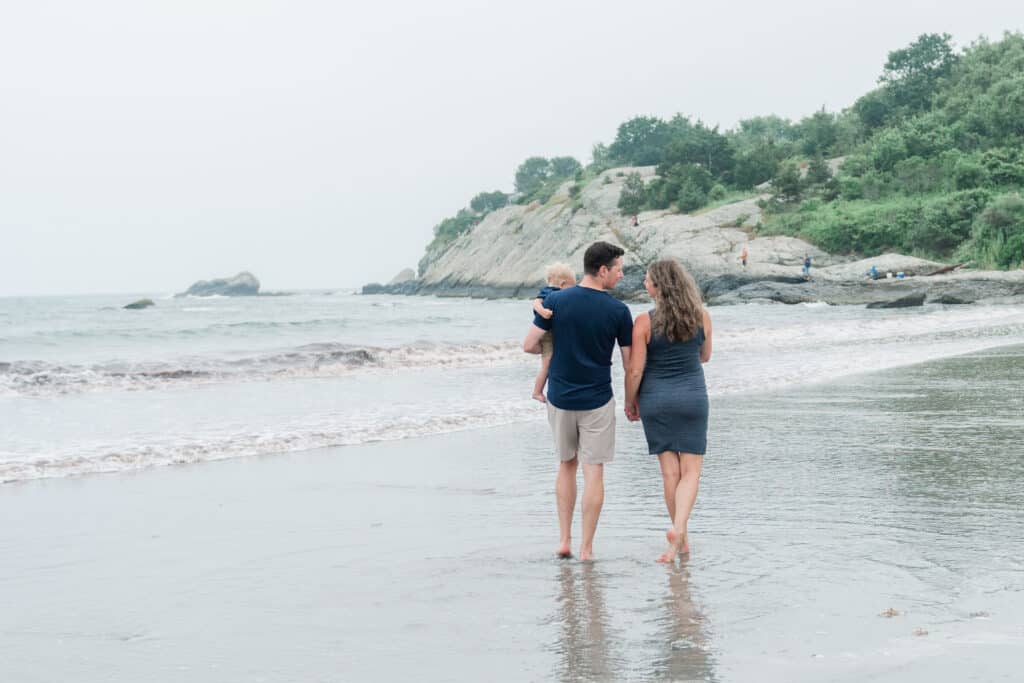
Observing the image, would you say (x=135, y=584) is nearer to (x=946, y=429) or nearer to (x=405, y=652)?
(x=405, y=652)

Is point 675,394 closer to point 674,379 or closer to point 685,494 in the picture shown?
point 674,379

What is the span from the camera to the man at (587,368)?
19.8ft

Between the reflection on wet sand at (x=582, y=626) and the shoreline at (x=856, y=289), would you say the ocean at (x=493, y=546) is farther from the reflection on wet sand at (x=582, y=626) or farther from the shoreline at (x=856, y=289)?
the shoreline at (x=856, y=289)

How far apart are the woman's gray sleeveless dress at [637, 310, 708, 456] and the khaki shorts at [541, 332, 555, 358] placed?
60 centimetres

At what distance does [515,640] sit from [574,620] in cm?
39

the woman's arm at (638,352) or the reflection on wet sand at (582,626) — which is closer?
the reflection on wet sand at (582,626)

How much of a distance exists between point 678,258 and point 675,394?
49.5 metres

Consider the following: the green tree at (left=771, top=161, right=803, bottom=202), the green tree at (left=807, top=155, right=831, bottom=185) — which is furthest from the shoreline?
the green tree at (left=807, top=155, right=831, bottom=185)

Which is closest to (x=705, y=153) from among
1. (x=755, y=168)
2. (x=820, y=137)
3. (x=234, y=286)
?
(x=755, y=168)

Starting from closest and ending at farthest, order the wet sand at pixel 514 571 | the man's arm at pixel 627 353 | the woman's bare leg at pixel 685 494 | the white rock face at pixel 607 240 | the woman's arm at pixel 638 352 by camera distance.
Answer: the wet sand at pixel 514 571, the woman's bare leg at pixel 685 494, the woman's arm at pixel 638 352, the man's arm at pixel 627 353, the white rock face at pixel 607 240

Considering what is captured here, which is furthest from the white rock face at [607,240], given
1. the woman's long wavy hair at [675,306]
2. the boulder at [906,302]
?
the woman's long wavy hair at [675,306]

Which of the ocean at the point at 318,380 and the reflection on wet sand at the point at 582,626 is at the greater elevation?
the ocean at the point at 318,380

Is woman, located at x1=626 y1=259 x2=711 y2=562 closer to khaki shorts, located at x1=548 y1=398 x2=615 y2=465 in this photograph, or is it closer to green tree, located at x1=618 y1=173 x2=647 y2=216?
khaki shorts, located at x1=548 y1=398 x2=615 y2=465

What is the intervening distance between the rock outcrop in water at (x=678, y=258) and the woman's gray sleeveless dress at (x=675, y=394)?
27.2m
